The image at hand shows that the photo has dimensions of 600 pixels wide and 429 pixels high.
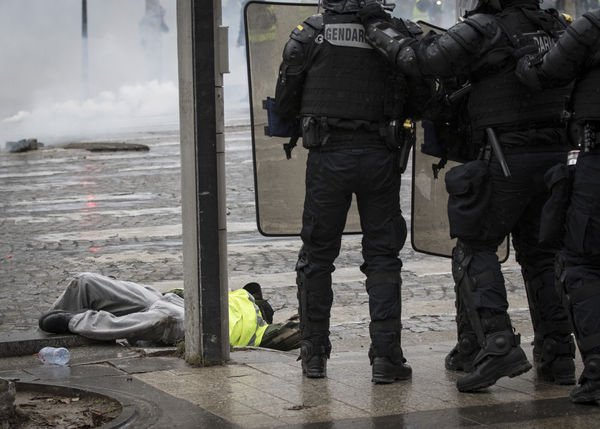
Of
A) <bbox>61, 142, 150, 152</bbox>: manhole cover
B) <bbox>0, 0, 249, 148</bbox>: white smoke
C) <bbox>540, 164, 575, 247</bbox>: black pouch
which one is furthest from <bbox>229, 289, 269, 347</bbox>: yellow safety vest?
<bbox>0, 0, 249, 148</bbox>: white smoke

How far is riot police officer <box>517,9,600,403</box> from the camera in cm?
540

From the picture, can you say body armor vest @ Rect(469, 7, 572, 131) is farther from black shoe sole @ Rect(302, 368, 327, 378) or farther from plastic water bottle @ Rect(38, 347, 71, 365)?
plastic water bottle @ Rect(38, 347, 71, 365)

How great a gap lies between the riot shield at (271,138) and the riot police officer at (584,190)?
1823 millimetres

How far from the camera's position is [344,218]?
20.8 feet

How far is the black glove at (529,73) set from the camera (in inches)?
223

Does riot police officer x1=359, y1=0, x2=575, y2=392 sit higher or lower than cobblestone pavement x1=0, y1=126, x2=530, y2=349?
higher

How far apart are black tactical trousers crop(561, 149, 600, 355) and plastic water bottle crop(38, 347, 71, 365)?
2.73 metres

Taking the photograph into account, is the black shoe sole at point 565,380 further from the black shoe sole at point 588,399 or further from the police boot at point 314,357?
the police boot at point 314,357

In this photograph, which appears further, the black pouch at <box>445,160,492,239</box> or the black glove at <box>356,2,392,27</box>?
the black glove at <box>356,2,392,27</box>

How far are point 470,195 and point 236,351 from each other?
1873mm

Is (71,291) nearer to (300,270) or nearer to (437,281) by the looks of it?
(300,270)

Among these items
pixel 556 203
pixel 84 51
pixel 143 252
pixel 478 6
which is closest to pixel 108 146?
pixel 143 252

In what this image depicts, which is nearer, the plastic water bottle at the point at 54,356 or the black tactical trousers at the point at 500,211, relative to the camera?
the black tactical trousers at the point at 500,211

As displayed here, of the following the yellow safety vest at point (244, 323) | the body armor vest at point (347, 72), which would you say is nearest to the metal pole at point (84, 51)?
the yellow safety vest at point (244, 323)
